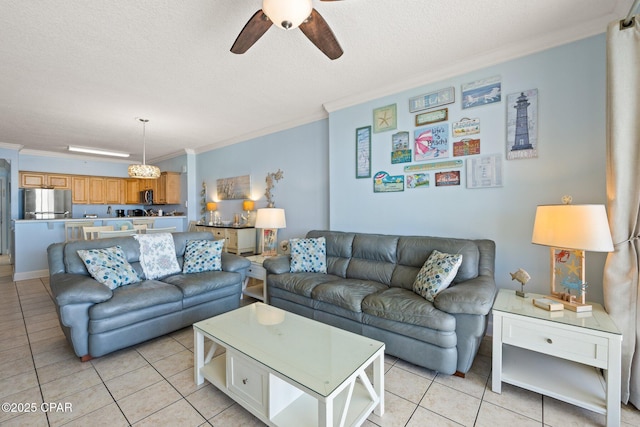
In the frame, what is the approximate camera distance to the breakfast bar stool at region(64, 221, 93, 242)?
15.6 feet

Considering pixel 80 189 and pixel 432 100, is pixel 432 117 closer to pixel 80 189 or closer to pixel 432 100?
pixel 432 100

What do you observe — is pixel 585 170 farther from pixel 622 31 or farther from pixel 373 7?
pixel 373 7

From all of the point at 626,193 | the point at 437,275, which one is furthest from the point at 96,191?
the point at 626,193

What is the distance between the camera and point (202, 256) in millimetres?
3135

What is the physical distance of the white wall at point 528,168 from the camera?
2129 millimetres

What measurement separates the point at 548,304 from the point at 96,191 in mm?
8660

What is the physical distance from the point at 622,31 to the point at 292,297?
308 cm

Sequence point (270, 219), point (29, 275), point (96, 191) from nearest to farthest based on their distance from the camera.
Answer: point (270, 219)
point (29, 275)
point (96, 191)

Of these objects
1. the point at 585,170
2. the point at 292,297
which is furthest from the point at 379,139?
the point at 292,297

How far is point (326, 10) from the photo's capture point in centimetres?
189

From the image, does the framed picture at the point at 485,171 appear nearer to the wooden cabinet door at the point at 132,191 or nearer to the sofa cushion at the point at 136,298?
the sofa cushion at the point at 136,298

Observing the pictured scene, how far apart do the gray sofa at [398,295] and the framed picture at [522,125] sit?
84 centimetres

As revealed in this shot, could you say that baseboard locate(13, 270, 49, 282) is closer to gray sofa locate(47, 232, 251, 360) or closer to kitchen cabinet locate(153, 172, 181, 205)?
kitchen cabinet locate(153, 172, 181, 205)

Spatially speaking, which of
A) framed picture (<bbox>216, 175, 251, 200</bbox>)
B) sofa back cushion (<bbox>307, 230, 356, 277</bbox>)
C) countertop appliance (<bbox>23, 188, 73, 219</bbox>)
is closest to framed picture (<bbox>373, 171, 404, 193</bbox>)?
sofa back cushion (<bbox>307, 230, 356, 277</bbox>)
